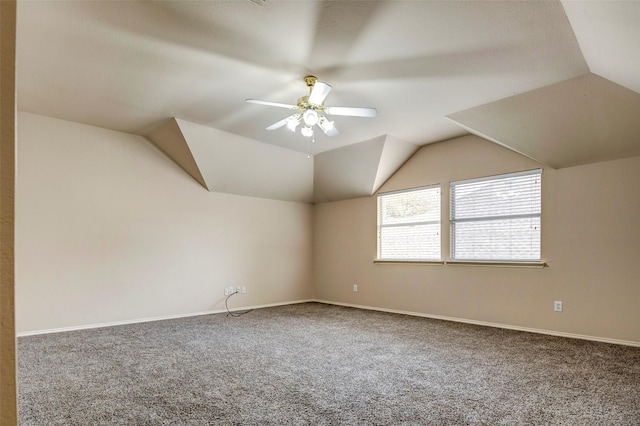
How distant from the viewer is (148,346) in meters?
3.54

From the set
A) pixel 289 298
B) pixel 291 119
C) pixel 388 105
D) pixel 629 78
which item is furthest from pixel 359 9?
pixel 289 298

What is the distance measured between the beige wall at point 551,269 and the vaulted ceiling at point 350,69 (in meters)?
0.29

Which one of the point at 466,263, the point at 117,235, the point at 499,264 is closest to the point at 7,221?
the point at 117,235

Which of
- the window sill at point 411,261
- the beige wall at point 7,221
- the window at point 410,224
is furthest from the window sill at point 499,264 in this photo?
the beige wall at point 7,221

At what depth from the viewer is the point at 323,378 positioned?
8.83 feet

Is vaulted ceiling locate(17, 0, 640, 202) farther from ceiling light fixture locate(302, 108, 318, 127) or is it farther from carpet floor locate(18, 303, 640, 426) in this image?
carpet floor locate(18, 303, 640, 426)

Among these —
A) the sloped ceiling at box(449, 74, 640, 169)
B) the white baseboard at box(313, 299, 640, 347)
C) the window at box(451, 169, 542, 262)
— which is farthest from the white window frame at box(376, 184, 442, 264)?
the sloped ceiling at box(449, 74, 640, 169)

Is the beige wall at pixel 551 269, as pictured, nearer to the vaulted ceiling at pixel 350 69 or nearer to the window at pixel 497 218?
the window at pixel 497 218

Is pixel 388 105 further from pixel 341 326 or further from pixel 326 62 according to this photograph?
pixel 341 326

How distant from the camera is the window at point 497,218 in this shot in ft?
14.3

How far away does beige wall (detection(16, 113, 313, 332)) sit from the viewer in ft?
13.5

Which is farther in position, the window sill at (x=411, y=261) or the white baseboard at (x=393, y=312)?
the window sill at (x=411, y=261)

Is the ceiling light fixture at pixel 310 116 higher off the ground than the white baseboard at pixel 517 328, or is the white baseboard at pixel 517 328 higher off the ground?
the ceiling light fixture at pixel 310 116

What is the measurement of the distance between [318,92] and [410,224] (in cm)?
322
